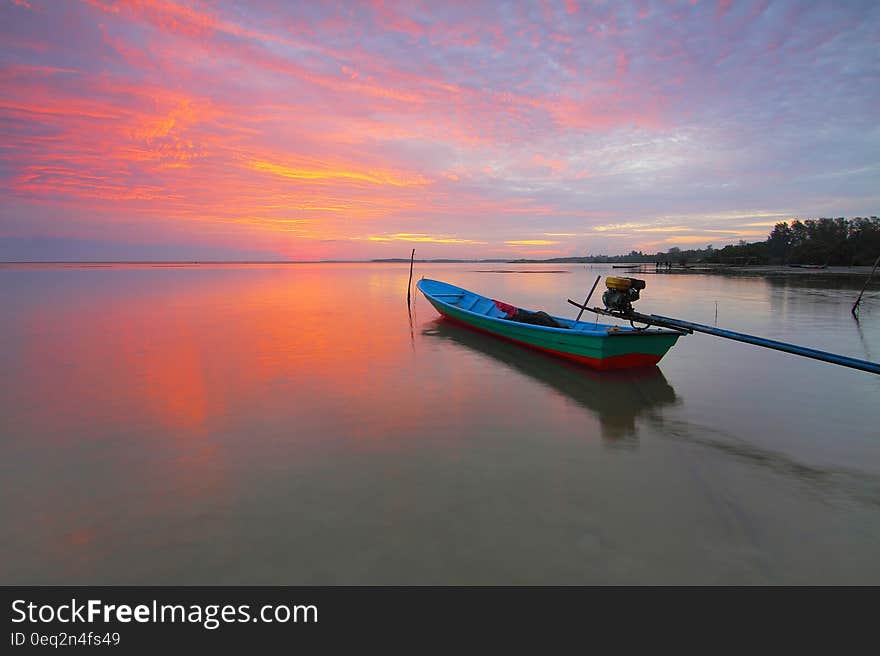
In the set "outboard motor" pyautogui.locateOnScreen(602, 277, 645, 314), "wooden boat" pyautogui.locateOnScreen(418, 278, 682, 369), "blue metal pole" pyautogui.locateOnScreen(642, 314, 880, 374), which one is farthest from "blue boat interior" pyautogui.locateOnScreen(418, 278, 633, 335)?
"blue metal pole" pyautogui.locateOnScreen(642, 314, 880, 374)

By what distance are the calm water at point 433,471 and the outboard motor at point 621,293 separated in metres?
1.74

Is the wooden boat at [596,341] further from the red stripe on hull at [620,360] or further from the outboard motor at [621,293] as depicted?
the outboard motor at [621,293]

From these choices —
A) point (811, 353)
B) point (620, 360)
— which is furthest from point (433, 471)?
point (620, 360)

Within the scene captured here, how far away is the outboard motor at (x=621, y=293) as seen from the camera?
31.2 ft

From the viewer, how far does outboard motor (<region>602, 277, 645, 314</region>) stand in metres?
9.52

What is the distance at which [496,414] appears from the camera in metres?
7.72

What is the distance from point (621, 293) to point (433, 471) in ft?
21.6

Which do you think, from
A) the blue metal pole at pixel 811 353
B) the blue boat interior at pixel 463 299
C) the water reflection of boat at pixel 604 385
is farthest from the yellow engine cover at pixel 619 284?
the blue boat interior at pixel 463 299

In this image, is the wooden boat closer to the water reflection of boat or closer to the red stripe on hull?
the red stripe on hull

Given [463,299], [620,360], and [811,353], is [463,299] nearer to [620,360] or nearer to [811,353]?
[620,360]

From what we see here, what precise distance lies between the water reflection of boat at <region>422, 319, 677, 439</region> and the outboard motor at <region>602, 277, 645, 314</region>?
173 centimetres
